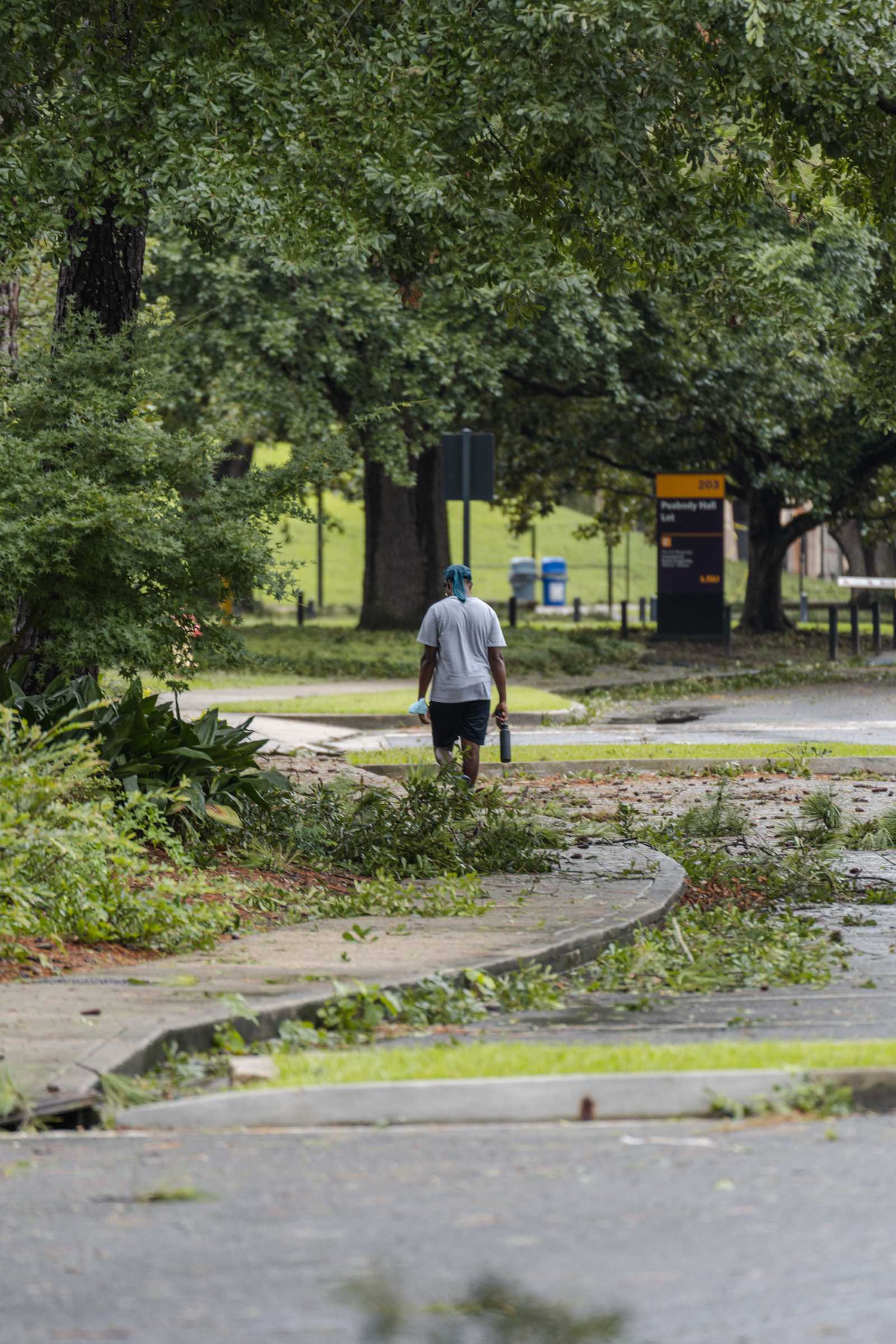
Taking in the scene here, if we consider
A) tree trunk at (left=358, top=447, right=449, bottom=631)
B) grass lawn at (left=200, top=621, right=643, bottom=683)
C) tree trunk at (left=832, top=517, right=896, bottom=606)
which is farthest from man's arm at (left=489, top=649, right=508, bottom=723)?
tree trunk at (left=832, top=517, right=896, bottom=606)

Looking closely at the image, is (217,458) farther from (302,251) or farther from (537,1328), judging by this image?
(537,1328)

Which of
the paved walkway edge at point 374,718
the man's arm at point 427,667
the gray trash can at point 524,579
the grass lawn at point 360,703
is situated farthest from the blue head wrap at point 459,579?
the gray trash can at point 524,579

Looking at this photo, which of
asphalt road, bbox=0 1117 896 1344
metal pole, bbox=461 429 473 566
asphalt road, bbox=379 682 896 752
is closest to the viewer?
asphalt road, bbox=0 1117 896 1344

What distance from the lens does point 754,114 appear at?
497 inches

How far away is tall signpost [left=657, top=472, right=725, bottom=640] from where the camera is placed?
34125 millimetres

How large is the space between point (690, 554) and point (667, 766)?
17.3 metres

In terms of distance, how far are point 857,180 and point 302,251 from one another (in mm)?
3586

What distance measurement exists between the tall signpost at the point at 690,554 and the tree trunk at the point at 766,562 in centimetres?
905

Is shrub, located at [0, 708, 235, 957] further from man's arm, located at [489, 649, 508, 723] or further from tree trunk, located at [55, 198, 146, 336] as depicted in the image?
man's arm, located at [489, 649, 508, 723]

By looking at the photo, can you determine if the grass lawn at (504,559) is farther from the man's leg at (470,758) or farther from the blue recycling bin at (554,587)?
the man's leg at (470,758)

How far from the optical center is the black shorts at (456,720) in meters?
13.6

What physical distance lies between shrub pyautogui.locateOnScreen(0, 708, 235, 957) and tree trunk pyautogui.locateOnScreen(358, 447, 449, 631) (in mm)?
27051

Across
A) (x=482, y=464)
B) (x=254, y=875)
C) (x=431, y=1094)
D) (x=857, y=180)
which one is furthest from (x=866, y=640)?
(x=431, y=1094)

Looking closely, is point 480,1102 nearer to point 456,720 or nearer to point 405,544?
point 456,720
